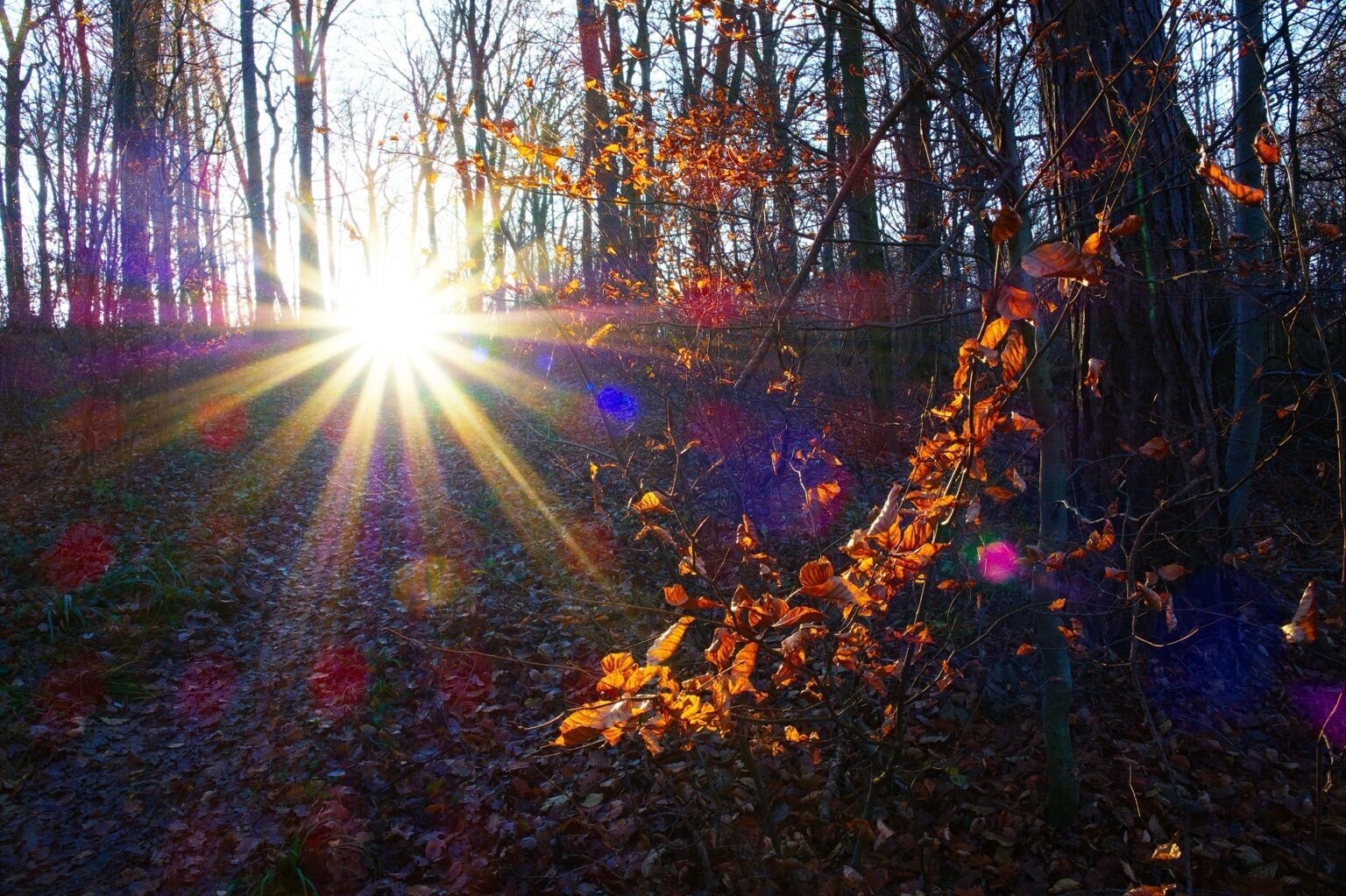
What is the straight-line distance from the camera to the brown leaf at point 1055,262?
4.82 ft

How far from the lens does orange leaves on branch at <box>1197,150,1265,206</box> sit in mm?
1380

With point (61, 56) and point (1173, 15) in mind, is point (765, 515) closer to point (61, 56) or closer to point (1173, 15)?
point (1173, 15)

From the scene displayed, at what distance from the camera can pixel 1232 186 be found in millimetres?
1440

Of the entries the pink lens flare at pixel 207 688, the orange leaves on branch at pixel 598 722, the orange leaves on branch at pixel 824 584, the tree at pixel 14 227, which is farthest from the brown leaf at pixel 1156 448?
the tree at pixel 14 227

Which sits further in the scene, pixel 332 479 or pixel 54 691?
pixel 332 479

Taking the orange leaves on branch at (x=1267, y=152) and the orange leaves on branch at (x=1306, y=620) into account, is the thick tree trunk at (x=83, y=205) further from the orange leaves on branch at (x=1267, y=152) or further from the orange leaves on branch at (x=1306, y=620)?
the orange leaves on branch at (x=1306, y=620)

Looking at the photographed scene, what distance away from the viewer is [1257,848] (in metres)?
3.08

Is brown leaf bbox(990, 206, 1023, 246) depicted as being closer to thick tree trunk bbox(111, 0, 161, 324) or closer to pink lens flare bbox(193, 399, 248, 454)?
thick tree trunk bbox(111, 0, 161, 324)

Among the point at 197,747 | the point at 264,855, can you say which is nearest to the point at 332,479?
the point at 197,747

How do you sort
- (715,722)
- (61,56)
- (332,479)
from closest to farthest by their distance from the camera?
(715,722) < (61,56) < (332,479)

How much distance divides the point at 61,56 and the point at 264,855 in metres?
8.55

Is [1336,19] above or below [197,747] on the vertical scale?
above

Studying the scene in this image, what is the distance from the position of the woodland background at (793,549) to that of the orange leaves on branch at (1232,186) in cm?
1

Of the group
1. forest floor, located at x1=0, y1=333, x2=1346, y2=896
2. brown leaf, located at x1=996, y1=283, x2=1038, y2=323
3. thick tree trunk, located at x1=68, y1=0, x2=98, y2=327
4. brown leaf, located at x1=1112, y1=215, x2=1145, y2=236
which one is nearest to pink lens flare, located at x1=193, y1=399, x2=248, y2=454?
thick tree trunk, located at x1=68, y1=0, x2=98, y2=327
